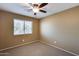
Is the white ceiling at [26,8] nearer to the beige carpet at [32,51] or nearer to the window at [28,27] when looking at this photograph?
the window at [28,27]

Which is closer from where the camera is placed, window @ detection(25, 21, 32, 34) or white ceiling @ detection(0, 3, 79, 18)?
white ceiling @ detection(0, 3, 79, 18)

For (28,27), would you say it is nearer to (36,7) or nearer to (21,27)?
(21,27)

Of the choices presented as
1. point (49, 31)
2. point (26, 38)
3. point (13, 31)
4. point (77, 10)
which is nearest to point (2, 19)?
point (13, 31)

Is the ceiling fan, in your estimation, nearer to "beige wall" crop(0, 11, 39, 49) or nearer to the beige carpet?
"beige wall" crop(0, 11, 39, 49)

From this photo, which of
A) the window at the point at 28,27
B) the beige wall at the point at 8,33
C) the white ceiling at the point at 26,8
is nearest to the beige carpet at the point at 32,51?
the beige wall at the point at 8,33

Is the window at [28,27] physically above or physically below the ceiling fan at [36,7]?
below

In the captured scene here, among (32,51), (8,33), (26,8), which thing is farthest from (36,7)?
(32,51)

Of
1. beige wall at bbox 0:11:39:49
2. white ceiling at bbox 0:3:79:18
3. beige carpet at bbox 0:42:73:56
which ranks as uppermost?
white ceiling at bbox 0:3:79:18

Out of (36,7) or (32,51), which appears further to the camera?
(32,51)

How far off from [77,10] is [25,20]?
42.3 inches

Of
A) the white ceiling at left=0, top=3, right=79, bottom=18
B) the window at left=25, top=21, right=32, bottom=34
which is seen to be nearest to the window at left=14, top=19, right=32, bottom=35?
the window at left=25, top=21, right=32, bottom=34

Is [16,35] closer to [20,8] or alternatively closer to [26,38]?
[26,38]

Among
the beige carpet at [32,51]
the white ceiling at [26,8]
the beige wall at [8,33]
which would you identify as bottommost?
the beige carpet at [32,51]

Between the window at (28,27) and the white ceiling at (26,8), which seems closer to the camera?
the white ceiling at (26,8)
